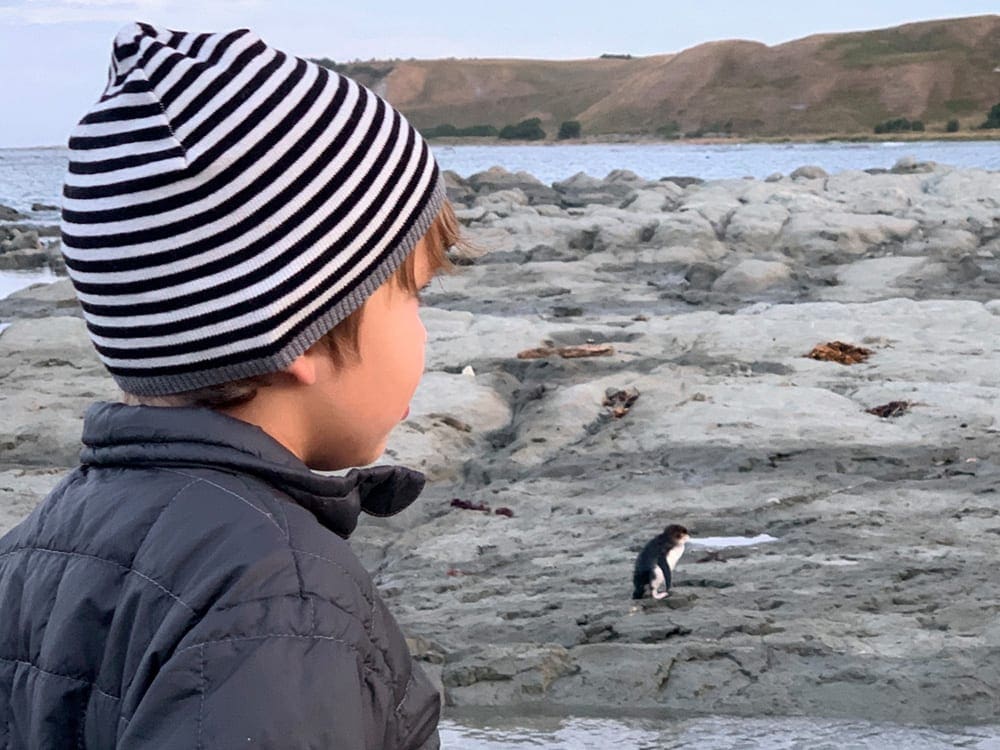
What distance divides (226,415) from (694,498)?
16.1 ft

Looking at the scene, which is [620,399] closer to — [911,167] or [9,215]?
[911,167]

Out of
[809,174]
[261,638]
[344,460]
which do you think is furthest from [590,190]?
[261,638]

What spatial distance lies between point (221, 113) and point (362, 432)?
18.2 inches

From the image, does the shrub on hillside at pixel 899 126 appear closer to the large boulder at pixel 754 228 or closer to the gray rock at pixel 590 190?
the gray rock at pixel 590 190

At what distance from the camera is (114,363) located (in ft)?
5.97

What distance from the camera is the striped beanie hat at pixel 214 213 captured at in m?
1.71

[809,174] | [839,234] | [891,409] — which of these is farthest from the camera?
[809,174]

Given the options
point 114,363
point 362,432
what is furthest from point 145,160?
point 362,432

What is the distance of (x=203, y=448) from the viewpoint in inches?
67.5

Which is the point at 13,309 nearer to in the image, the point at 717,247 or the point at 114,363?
the point at 717,247

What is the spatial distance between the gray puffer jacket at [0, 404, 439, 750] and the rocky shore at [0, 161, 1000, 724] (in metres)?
0.90

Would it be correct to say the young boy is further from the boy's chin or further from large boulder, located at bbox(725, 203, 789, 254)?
large boulder, located at bbox(725, 203, 789, 254)

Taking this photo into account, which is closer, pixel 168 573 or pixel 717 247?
pixel 168 573

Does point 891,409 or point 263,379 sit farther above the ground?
point 263,379
